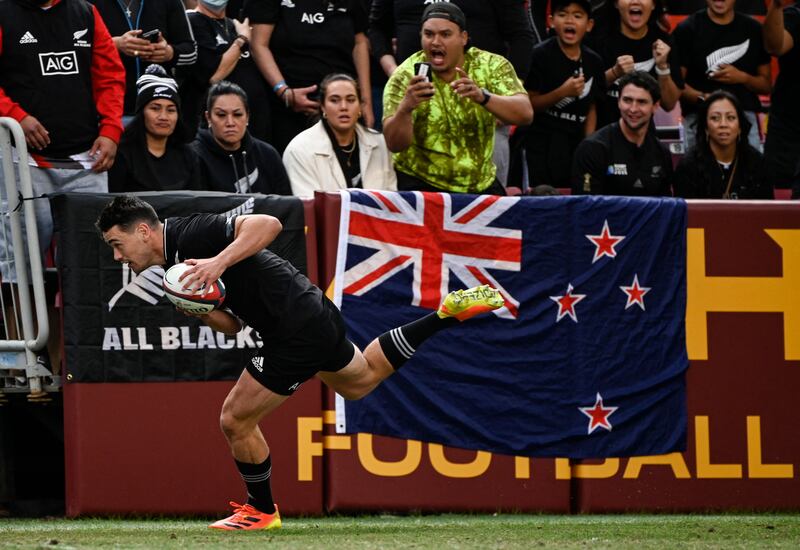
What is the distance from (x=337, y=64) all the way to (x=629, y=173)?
2412 mm

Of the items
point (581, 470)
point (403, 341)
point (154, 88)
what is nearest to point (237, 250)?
point (403, 341)

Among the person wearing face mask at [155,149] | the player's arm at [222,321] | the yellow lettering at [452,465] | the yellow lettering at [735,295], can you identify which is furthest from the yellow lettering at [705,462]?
the person wearing face mask at [155,149]

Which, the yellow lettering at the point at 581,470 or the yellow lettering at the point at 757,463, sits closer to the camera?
the yellow lettering at the point at 581,470

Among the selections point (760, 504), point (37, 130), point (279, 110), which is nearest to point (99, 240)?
point (37, 130)

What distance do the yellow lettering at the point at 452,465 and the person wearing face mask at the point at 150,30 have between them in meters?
3.19

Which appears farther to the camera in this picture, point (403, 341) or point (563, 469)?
point (563, 469)

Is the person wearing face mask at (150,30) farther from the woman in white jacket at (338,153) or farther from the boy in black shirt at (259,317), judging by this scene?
the boy in black shirt at (259,317)

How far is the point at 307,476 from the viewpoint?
8.59m

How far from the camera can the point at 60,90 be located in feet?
28.5

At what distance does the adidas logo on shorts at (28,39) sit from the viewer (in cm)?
856

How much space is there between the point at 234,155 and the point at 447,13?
175 cm

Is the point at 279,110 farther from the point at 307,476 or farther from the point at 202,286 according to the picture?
the point at 202,286

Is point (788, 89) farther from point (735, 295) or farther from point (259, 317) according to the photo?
point (259, 317)

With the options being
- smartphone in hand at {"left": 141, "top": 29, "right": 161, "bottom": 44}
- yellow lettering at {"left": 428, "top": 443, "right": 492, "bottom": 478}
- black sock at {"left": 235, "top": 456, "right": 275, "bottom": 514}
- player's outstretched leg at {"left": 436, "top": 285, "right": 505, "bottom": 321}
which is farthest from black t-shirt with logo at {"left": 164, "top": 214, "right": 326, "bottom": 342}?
smartphone in hand at {"left": 141, "top": 29, "right": 161, "bottom": 44}
